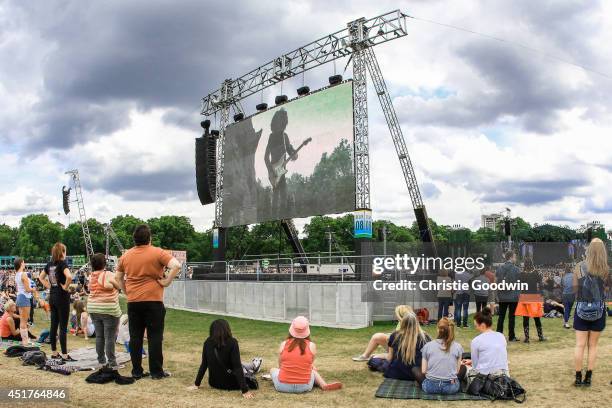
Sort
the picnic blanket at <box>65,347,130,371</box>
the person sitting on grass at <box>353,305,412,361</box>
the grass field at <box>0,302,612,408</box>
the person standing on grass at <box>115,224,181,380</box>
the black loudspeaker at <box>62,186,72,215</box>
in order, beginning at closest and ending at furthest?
the grass field at <box>0,302,612,408</box>, the person standing on grass at <box>115,224,181,380</box>, the person sitting on grass at <box>353,305,412,361</box>, the picnic blanket at <box>65,347,130,371</box>, the black loudspeaker at <box>62,186,72,215</box>

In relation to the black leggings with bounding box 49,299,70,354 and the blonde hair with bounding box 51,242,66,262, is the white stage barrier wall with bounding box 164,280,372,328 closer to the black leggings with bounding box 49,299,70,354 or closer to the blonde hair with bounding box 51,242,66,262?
the black leggings with bounding box 49,299,70,354

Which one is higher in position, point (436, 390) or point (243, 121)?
point (243, 121)

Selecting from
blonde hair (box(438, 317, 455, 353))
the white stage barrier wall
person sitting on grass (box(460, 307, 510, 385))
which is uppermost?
blonde hair (box(438, 317, 455, 353))

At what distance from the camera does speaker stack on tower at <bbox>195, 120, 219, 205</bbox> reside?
32.9 meters

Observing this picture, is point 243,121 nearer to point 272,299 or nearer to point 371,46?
point 371,46

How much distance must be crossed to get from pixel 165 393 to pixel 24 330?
16.9 feet

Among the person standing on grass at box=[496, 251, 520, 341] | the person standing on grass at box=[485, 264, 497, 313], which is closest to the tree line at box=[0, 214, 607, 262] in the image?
the person standing on grass at box=[485, 264, 497, 313]

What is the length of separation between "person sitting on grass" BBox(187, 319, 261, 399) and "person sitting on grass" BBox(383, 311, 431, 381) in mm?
2073

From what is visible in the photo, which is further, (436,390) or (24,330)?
(24,330)

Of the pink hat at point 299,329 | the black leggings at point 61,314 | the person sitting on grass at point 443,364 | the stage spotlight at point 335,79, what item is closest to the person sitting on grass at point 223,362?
the pink hat at point 299,329

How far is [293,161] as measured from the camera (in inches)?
1006

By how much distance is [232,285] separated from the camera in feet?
71.6

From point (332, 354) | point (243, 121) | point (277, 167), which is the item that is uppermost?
point (243, 121)

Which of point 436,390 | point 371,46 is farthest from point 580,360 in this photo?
point 371,46
